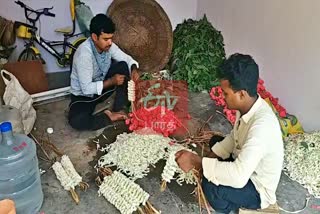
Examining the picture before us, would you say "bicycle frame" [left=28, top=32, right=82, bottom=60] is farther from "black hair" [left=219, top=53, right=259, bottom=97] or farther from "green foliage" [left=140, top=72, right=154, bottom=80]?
"black hair" [left=219, top=53, right=259, bottom=97]

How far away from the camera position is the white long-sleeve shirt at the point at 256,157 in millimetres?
1704

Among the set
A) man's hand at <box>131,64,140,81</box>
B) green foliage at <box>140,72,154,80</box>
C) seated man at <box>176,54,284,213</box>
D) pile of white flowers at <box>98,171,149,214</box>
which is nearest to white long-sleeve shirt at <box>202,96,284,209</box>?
seated man at <box>176,54,284,213</box>

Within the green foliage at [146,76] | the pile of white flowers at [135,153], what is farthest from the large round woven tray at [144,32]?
the pile of white flowers at [135,153]

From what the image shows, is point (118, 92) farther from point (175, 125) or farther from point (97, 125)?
point (175, 125)

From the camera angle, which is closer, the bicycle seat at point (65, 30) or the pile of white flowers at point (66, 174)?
the pile of white flowers at point (66, 174)

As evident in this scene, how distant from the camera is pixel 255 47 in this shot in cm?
343

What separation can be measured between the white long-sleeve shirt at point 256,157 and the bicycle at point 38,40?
7.26ft

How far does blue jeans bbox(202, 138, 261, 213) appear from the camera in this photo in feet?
6.36

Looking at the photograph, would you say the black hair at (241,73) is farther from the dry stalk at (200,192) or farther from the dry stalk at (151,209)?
the dry stalk at (151,209)

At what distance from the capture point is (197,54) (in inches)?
142

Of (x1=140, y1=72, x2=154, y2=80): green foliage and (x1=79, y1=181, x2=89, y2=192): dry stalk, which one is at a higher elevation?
(x1=140, y1=72, x2=154, y2=80): green foliage

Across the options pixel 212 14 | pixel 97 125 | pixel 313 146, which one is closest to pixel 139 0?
pixel 212 14

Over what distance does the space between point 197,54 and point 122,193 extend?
185cm

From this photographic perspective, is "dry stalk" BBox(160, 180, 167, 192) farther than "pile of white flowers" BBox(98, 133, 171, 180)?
No
